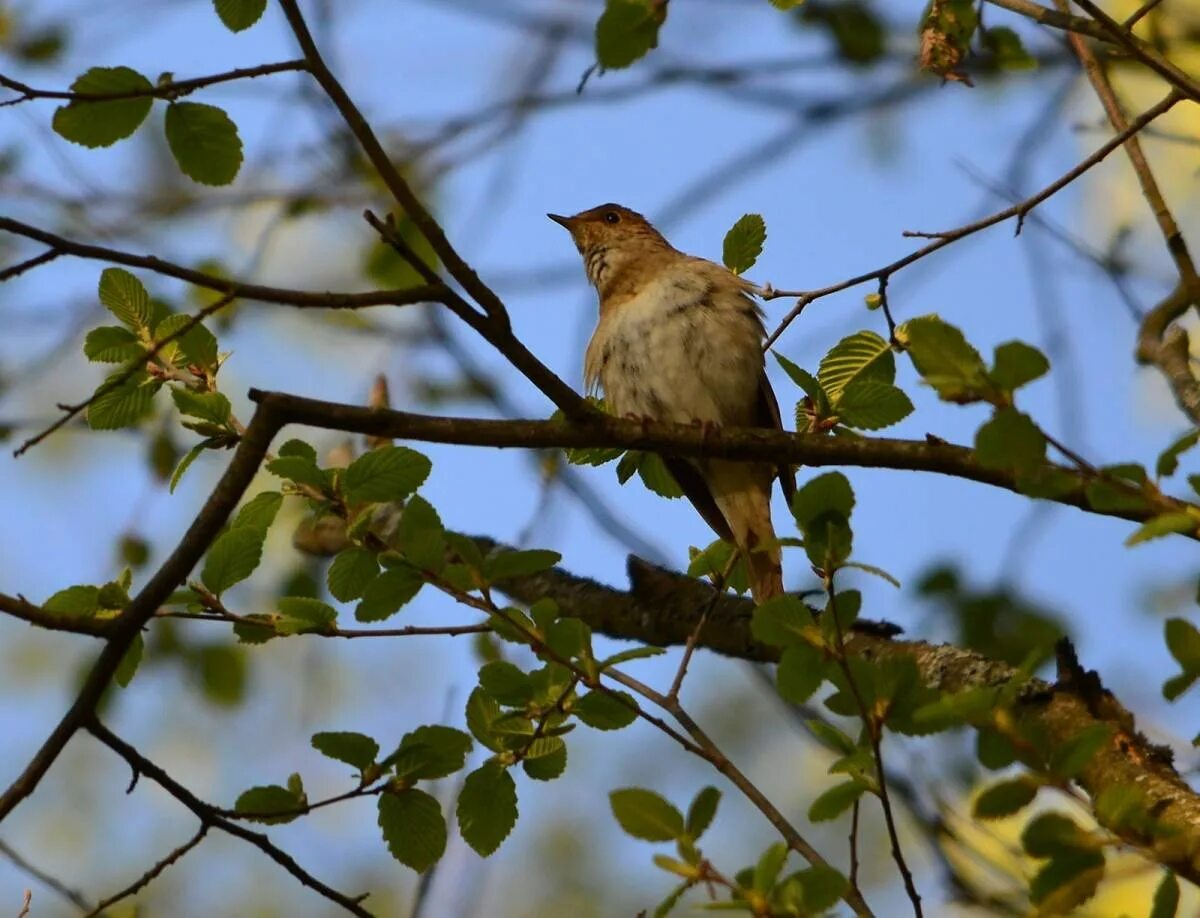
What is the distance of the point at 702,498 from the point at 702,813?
3.36 meters

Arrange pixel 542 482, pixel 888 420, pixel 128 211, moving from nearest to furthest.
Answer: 1. pixel 888 420
2. pixel 542 482
3. pixel 128 211

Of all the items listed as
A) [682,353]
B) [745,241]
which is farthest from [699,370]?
[745,241]

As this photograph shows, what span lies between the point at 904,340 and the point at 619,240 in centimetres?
341

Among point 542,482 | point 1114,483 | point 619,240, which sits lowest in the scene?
point 1114,483

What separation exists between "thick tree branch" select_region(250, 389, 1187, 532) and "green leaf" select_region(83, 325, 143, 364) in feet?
2.00

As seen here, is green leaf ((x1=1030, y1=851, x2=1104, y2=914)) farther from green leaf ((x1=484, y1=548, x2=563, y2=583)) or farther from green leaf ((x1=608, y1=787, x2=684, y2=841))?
green leaf ((x1=484, y1=548, x2=563, y2=583))

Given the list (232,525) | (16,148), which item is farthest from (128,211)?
(232,525)

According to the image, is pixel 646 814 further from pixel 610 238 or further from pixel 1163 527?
pixel 610 238

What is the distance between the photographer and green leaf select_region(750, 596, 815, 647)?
2689 mm

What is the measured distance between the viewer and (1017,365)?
2260 millimetres

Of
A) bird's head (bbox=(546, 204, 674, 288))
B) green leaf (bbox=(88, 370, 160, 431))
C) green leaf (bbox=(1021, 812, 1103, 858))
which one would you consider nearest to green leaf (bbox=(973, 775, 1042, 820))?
green leaf (bbox=(1021, 812, 1103, 858))

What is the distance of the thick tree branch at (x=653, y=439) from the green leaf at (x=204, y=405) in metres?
0.33

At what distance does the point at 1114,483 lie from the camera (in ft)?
7.63

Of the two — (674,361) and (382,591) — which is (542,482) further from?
(382,591)
